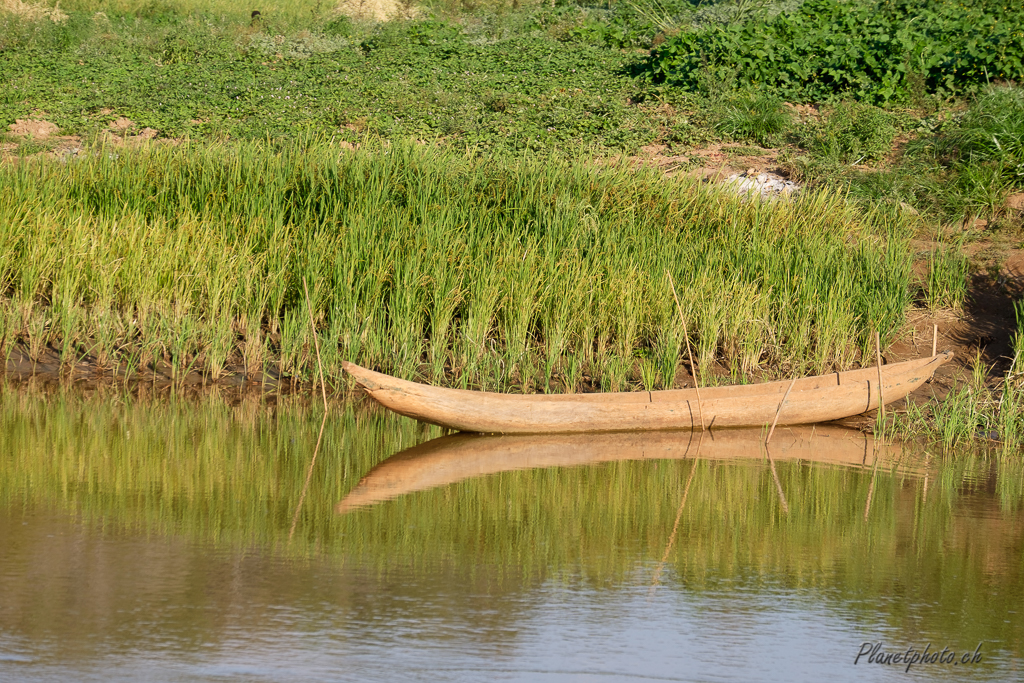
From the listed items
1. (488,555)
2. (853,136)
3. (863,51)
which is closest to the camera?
(488,555)

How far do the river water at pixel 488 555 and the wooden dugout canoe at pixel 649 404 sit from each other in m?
0.14

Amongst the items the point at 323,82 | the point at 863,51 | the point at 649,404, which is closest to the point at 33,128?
the point at 323,82

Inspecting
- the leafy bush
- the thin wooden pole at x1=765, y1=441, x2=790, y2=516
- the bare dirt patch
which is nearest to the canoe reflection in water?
the thin wooden pole at x1=765, y1=441, x2=790, y2=516

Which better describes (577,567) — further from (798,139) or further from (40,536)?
(798,139)

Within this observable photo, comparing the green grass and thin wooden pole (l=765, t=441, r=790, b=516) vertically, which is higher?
the green grass

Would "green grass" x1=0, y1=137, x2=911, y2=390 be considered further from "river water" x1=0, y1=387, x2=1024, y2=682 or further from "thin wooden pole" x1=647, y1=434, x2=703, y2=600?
"thin wooden pole" x1=647, y1=434, x2=703, y2=600

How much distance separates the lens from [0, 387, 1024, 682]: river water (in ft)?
12.6

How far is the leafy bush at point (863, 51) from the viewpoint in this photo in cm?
1482

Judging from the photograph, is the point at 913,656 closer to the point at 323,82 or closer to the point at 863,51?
the point at 863,51

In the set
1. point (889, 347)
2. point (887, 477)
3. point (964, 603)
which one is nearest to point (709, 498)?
point (887, 477)

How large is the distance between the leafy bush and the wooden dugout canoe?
801 cm

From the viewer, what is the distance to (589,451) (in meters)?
6.92

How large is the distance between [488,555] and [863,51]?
39.8ft

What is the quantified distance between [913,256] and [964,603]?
A: 6.30 metres
